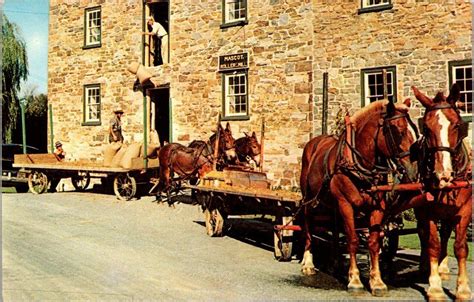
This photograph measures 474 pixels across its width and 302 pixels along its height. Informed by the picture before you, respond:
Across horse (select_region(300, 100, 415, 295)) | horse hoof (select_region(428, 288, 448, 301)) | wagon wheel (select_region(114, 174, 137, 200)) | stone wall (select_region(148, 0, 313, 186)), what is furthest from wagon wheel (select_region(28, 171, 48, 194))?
horse hoof (select_region(428, 288, 448, 301))

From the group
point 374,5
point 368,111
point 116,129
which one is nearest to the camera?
point 368,111

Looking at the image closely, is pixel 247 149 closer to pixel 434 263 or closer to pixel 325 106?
pixel 325 106

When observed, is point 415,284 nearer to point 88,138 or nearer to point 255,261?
point 255,261

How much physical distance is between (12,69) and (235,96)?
12055 mm

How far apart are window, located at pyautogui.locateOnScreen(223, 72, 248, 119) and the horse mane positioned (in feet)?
35.0

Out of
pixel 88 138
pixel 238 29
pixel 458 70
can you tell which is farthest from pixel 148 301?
pixel 88 138

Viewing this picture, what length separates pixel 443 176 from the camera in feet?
19.2

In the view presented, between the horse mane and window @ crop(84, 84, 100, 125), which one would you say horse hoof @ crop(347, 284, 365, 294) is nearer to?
the horse mane

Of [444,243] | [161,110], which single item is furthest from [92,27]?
[444,243]

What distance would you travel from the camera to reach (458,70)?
14078 mm

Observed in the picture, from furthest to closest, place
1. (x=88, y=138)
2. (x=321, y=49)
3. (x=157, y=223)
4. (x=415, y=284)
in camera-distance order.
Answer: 1. (x=88, y=138)
2. (x=321, y=49)
3. (x=157, y=223)
4. (x=415, y=284)

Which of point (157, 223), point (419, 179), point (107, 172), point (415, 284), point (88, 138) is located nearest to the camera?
point (419, 179)

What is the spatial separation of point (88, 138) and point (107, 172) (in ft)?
19.1

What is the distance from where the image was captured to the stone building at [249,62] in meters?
14.6
